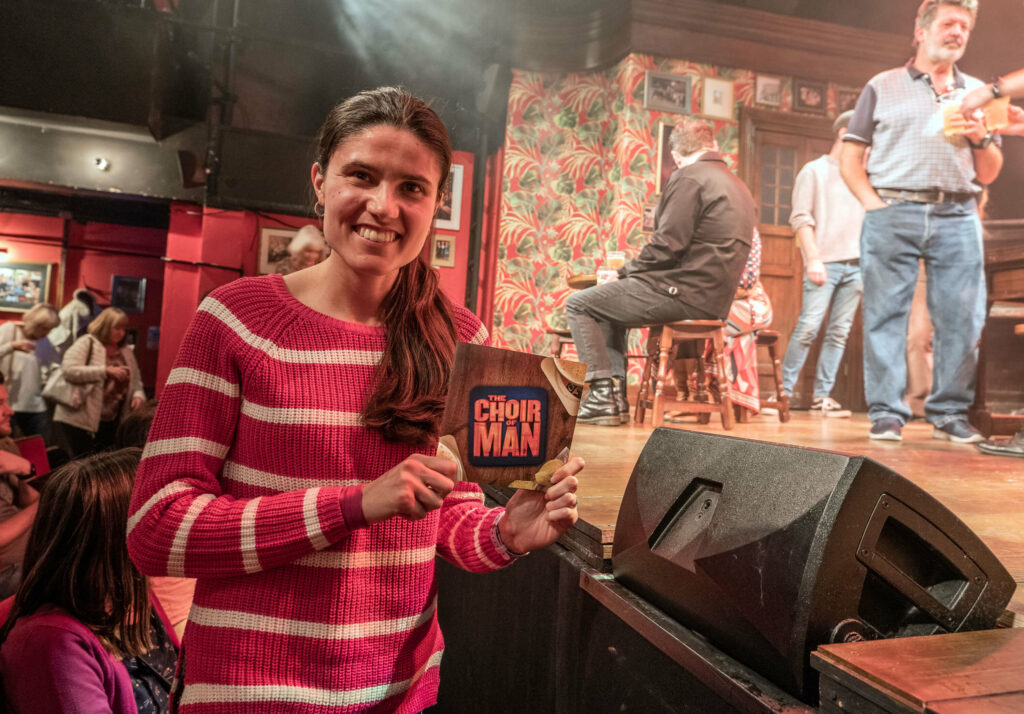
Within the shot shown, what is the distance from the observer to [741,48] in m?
4.60

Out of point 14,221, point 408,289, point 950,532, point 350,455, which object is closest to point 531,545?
point 350,455

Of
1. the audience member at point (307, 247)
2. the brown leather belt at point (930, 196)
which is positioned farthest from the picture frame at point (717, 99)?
the audience member at point (307, 247)

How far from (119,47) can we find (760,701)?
17.9 ft

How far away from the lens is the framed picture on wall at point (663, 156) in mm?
4707

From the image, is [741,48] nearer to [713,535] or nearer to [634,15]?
[634,15]

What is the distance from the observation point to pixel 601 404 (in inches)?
140

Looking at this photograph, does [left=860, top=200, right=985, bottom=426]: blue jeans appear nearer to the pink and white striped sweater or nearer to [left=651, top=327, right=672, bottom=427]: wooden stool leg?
[left=651, top=327, right=672, bottom=427]: wooden stool leg

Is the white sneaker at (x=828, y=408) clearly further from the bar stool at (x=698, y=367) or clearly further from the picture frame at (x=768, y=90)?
the picture frame at (x=768, y=90)

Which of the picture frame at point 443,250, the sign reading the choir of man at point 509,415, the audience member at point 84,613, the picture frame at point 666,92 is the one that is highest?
the picture frame at point 666,92

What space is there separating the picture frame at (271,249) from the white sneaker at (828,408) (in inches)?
154

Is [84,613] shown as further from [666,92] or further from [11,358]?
[666,92]

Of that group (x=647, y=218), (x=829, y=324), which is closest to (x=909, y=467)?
(x=829, y=324)

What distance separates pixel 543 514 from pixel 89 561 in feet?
2.82

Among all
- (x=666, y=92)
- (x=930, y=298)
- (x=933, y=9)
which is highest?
(x=666, y=92)
